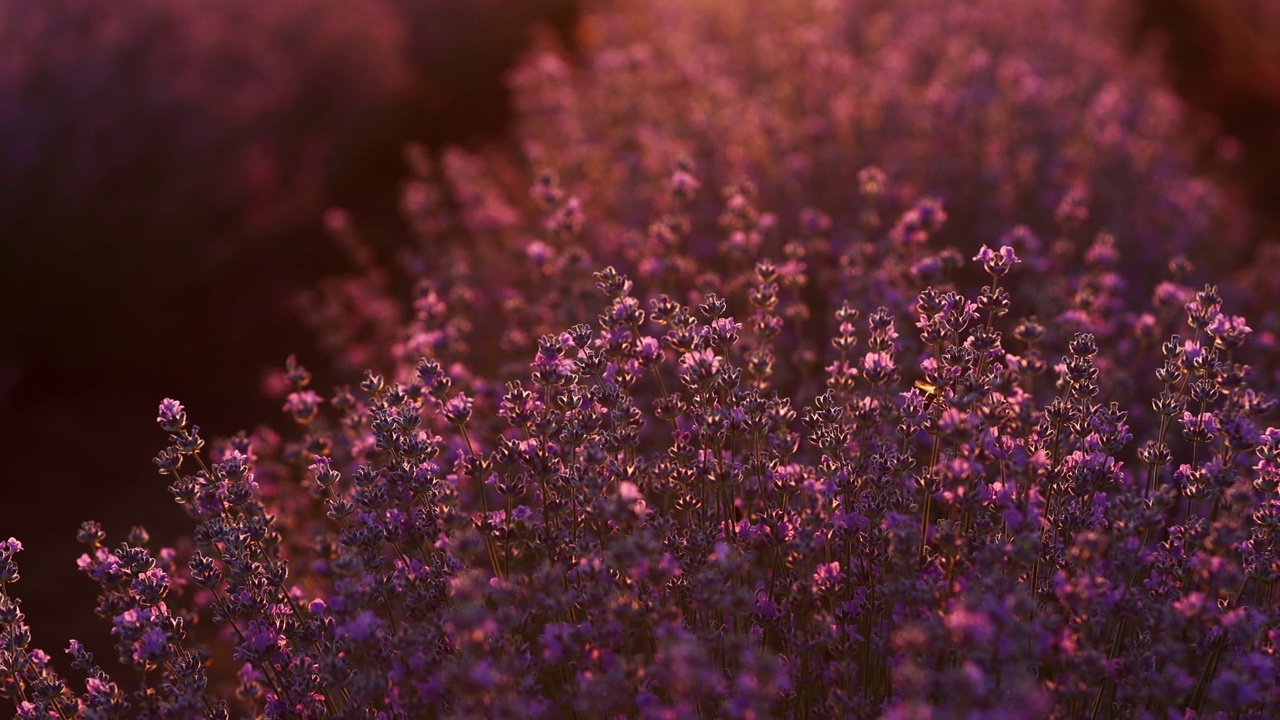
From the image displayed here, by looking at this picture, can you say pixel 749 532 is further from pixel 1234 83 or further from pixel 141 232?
pixel 1234 83

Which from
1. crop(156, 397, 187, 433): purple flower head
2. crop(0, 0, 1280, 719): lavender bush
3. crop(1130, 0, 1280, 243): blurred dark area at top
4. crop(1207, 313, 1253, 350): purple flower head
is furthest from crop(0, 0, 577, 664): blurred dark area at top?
crop(1130, 0, 1280, 243): blurred dark area at top

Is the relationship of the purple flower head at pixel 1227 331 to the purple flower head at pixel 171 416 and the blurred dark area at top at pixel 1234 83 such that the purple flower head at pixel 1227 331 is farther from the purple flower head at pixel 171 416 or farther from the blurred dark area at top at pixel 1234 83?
the blurred dark area at top at pixel 1234 83

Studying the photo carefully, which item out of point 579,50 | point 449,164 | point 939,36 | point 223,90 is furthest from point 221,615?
point 579,50

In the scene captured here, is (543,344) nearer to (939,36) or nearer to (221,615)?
(221,615)

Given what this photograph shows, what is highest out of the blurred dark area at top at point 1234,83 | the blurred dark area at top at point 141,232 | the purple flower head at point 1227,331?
the blurred dark area at top at point 1234,83

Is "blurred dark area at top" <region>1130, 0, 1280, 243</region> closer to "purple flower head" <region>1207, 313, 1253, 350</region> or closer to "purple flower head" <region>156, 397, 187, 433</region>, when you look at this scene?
"purple flower head" <region>1207, 313, 1253, 350</region>

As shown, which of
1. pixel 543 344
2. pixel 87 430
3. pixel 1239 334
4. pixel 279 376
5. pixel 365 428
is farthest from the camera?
pixel 87 430

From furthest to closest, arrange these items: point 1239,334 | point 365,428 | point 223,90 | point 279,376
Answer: point 223,90, point 279,376, point 365,428, point 1239,334

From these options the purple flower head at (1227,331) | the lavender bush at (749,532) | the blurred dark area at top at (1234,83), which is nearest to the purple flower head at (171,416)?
the lavender bush at (749,532)

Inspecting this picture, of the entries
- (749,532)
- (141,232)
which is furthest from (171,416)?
(141,232)
